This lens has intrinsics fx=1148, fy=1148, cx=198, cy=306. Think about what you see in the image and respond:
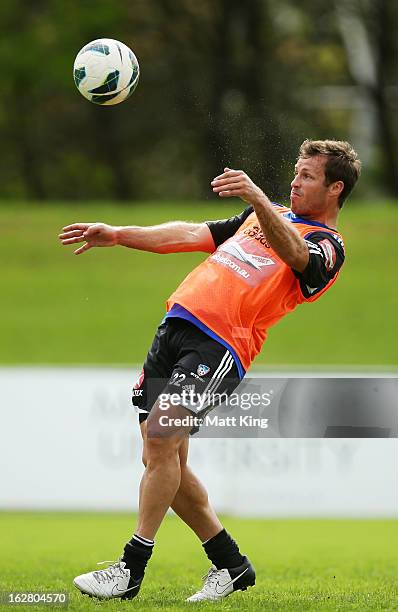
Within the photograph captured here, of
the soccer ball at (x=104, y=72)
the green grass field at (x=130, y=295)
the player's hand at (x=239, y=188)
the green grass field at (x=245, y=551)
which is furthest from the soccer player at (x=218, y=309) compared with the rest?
the green grass field at (x=130, y=295)

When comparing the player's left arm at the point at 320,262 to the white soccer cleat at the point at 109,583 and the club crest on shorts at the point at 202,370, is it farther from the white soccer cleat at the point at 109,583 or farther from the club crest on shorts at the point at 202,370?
the white soccer cleat at the point at 109,583

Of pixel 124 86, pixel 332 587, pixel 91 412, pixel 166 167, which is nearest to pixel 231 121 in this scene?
pixel 124 86

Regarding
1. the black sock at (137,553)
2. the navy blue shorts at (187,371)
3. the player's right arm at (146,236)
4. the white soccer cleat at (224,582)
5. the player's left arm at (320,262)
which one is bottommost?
the white soccer cleat at (224,582)

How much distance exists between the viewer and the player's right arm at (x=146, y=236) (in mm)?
5984

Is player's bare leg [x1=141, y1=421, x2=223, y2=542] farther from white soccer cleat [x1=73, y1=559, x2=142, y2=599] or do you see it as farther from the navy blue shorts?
white soccer cleat [x1=73, y1=559, x2=142, y2=599]

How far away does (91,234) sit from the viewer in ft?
19.6

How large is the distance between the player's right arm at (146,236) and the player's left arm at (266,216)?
0.68m

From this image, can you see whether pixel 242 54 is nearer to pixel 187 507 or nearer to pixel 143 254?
pixel 143 254

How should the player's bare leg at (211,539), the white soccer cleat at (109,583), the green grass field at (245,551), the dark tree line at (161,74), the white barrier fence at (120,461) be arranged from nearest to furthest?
the white soccer cleat at (109,583) → the green grass field at (245,551) → the player's bare leg at (211,539) → the white barrier fence at (120,461) → the dark tree line at (161,74)

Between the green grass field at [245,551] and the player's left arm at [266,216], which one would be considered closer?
the player's left arm at [266,216]

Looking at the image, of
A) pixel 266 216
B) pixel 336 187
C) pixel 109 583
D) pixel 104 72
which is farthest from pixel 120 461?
pixel 266 216

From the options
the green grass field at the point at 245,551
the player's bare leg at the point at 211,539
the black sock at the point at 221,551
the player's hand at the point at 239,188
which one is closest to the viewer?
the player's hand at the point at 239,188

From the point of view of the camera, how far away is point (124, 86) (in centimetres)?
617

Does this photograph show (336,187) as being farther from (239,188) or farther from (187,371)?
(187,371)
